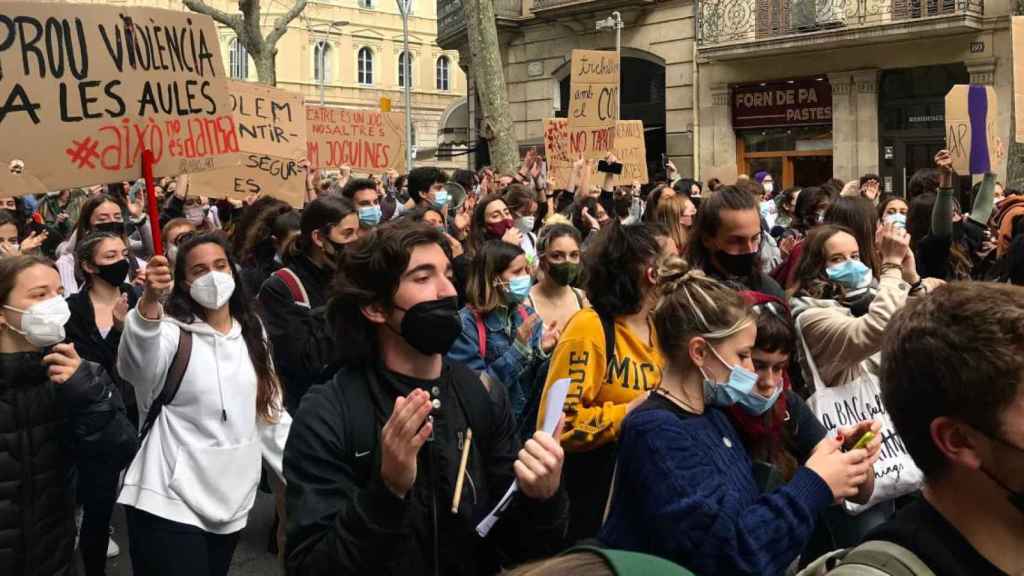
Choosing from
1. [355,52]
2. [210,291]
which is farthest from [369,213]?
[355,52]

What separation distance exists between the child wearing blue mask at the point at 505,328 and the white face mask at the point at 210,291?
981mm

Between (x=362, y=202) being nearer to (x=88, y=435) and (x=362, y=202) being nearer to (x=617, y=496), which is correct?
(x=88, y=435)

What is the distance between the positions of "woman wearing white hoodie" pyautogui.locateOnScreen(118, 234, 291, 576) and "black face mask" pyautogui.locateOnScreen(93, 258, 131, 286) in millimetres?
1476

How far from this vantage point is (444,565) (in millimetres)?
2547

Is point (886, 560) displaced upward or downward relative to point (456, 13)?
downward

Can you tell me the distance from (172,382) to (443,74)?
59722 millimetres

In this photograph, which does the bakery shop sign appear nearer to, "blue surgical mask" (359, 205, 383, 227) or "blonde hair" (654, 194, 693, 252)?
"blonde hair" (654, 194, 693, 252)

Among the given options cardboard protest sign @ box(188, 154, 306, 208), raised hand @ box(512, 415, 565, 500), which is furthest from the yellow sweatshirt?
cardboard protest sign @ box(188, 154, 306, 208)

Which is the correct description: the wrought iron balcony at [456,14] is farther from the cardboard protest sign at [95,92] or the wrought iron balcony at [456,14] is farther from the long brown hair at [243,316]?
the long brown hair at [243,316]

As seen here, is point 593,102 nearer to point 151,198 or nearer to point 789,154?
point 151,198

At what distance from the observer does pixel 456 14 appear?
1134 inches

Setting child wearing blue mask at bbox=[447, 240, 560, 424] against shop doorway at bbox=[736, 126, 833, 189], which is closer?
child wearing blue mask at bbox=[447, 240, 560, 424]

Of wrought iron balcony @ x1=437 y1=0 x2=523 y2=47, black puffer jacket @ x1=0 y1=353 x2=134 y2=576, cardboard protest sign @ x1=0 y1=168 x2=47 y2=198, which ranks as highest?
wrought iron balcony @ x1=437 y1=0 x2=523 y2=47

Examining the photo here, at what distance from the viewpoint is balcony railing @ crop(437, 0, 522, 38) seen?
87.6 ft
